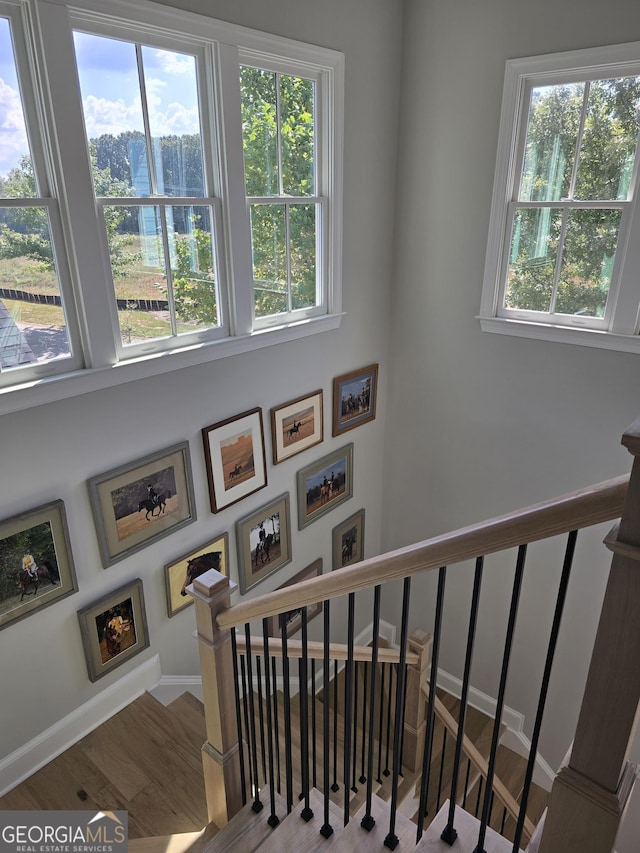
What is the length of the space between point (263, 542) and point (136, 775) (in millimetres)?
1402

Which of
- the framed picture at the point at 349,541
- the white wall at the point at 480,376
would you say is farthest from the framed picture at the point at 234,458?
the white wall at the point at 480,376

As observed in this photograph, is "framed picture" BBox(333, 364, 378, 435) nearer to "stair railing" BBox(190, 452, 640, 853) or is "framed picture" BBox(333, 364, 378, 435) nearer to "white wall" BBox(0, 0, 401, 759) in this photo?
"white wall" BBox(0, 0, 401, 759)

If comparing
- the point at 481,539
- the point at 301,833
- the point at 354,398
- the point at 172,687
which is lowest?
the point at 172,687

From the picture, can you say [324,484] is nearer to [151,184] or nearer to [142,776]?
[142,776]

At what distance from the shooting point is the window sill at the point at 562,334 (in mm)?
3213

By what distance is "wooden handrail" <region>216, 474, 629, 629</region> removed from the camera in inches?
35.3

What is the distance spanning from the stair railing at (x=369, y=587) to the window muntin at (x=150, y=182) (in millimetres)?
1446

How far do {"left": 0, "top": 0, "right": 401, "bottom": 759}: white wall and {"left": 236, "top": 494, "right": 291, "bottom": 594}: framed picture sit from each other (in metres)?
0.08

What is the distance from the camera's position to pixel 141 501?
9.24 feet

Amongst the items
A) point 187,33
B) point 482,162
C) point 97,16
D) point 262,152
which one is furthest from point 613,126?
point 97,16

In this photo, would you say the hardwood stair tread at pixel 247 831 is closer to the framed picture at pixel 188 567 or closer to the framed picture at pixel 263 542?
the framed picture at pixel 188 567

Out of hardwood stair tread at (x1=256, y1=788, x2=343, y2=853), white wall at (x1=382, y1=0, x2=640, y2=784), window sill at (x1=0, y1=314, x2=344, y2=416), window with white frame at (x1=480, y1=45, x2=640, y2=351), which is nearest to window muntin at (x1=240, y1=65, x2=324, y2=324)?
window sill at (x1=0, y1=314, x2=344, y2=416)

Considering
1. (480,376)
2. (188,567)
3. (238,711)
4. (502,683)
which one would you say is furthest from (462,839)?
(480,376)

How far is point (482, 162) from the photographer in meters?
3.42
